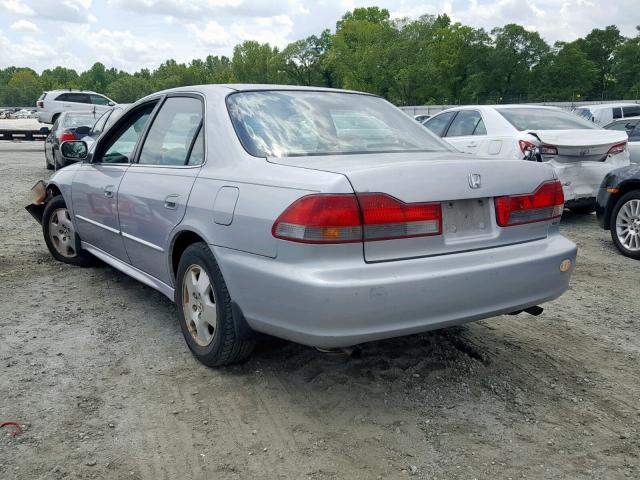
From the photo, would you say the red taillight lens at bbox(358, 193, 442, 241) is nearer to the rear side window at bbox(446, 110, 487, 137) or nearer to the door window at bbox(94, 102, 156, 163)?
the door window at bbox(94, 102, 156, 163)

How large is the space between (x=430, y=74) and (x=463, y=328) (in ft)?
242

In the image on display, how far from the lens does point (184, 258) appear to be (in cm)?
355

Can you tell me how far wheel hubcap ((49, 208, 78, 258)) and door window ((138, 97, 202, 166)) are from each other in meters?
1.75

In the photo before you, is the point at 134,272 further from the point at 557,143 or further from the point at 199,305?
the point at 557,143

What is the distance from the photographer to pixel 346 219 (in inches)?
109

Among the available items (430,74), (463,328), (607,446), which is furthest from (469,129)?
(430,74)

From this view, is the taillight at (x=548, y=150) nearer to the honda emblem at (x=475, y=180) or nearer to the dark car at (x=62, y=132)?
the honda emblem at (x=475, y=180)

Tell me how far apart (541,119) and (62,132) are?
1056 centimetres

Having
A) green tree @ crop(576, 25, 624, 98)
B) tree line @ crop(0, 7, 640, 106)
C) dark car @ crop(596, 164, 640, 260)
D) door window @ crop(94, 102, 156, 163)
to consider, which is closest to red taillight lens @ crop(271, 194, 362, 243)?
door window @ crop(94, 102, 156, 163)

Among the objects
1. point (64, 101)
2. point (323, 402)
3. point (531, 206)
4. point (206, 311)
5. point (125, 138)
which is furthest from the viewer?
point (64, 101)

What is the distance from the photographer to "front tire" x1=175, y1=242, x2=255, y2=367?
3273 millimetres

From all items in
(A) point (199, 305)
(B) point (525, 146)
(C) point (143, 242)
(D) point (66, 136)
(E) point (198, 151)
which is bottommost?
(A) point (199, 305)

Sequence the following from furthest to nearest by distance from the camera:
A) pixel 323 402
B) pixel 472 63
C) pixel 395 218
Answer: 1. pixel 472 63
2. pixel 323 402
3. pixel 395 218

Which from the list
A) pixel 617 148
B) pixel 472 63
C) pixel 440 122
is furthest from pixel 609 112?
pixel 472 63
